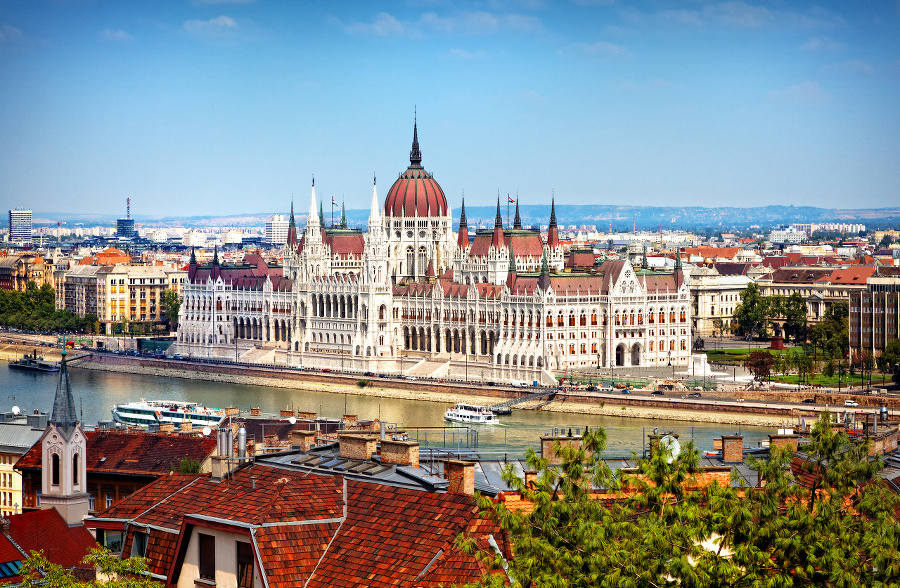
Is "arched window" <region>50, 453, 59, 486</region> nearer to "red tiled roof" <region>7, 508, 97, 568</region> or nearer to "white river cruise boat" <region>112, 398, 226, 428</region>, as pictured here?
"red tiled roof" <region>7, 508, 97, 568</region>

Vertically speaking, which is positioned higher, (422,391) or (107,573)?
(107,573)

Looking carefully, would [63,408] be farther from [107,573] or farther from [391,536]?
[391,536]

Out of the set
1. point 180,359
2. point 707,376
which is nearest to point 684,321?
point 707,376

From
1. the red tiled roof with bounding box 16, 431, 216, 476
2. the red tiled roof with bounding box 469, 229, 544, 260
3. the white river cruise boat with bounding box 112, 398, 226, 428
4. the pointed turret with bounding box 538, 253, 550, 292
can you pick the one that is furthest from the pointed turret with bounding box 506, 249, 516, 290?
the red tiled roof with bounding box 16, 431, 216, 476

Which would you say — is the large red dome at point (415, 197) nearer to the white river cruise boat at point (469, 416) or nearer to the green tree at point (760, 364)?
the green tree at point (760, 364)

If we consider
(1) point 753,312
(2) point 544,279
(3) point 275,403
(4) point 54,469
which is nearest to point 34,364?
(3) point 275,403

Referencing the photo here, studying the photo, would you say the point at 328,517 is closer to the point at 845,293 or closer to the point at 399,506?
the point at 399,506
